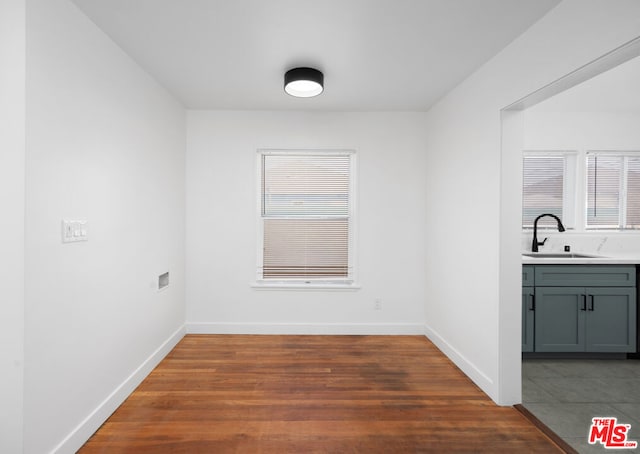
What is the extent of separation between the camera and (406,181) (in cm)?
396

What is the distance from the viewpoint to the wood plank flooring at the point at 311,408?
6.67 feet

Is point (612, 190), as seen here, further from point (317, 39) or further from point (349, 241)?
point (317, 39)

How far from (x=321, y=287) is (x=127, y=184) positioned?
230cm

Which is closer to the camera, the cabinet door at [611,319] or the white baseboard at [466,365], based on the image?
the white baseboard at [466,365]

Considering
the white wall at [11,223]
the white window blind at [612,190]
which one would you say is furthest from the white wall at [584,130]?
the white wall at [11,223]

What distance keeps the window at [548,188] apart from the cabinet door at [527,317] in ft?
3.69

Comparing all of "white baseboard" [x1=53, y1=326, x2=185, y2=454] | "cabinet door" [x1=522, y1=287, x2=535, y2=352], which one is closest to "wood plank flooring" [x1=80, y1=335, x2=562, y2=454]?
"white baseboard" [x1=53, y1=326, x2=185, y2=454]

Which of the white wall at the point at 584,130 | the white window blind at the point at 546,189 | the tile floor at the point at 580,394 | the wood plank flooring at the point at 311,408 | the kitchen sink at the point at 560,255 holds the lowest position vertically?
the wood plank flooring at the point at 311,408

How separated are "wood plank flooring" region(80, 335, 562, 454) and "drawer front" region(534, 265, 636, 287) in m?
1.24

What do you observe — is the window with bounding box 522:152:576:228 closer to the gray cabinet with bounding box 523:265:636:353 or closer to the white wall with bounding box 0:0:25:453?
the gray cabinet with bounding box 523:265:636:353

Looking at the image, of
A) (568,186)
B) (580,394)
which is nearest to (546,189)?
(568,186)

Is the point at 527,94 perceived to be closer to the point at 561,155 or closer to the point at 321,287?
the point at 561,155

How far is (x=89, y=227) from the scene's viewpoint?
2088 mm

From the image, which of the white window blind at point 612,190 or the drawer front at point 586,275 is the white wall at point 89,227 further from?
the white window blind at point 612,190
